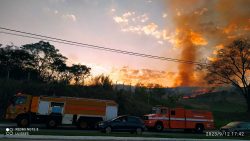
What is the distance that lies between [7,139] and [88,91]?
3039 centimetres

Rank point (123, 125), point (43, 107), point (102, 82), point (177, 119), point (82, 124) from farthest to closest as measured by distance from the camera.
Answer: point (102, 82), point (177, 119), point (82, 124), point (43, 107), point (123, 125)

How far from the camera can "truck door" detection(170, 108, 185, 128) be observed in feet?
115

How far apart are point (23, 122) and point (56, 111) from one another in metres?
3.30

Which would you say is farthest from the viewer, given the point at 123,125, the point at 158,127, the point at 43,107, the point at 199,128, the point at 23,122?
the point at 199,128

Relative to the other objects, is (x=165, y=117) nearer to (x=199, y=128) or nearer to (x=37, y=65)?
(x=199, y=128)

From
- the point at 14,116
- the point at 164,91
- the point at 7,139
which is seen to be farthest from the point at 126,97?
the point at 164,91

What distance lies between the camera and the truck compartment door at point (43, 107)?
30672 millimetres

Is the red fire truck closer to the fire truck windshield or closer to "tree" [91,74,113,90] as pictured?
the fire truck windshield

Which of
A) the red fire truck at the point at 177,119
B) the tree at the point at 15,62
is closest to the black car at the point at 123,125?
the red fire truck at the point at 177,119

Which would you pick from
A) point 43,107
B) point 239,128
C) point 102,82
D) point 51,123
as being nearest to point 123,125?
point 51,123

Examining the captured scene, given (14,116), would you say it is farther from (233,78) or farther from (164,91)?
(164,91)

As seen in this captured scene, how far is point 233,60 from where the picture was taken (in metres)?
67.4

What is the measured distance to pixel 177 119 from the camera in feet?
115

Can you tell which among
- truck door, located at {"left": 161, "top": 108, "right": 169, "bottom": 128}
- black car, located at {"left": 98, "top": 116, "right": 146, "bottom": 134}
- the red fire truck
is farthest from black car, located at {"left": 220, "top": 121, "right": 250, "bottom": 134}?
black car, located at {"left": 98, "top": 116, "right": 146, "bottom": 134}
